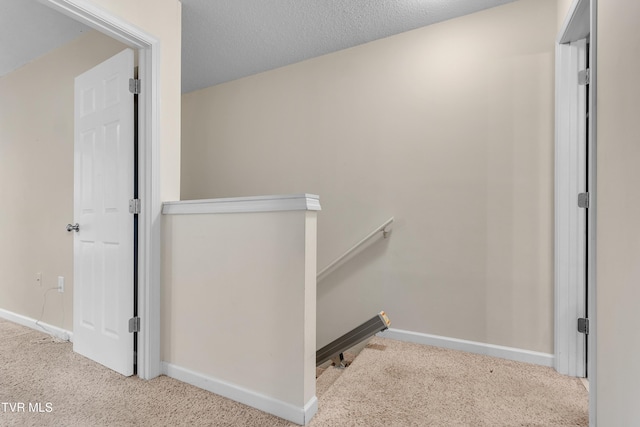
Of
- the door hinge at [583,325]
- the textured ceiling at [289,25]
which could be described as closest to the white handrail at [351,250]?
the door hinge at [583,325]

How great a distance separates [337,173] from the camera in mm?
2639

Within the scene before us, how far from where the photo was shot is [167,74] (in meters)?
1.91

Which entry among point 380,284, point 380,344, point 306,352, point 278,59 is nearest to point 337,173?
point 380,284

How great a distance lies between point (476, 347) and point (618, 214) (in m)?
1.35

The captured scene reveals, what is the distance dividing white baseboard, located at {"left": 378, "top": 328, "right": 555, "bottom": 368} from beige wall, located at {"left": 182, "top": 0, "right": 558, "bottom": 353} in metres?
0.05

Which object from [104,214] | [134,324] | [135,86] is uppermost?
[135,86]

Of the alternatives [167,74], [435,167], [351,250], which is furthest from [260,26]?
[351,250]

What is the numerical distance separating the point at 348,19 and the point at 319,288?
210 cm

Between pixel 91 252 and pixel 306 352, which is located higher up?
pixel 91 252

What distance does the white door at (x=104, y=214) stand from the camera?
1.86 m

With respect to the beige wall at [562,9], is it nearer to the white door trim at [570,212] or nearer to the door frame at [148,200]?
the white door trim at [570,212]

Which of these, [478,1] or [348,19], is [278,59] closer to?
[348,19]

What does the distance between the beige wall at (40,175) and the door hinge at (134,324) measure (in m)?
0.97
